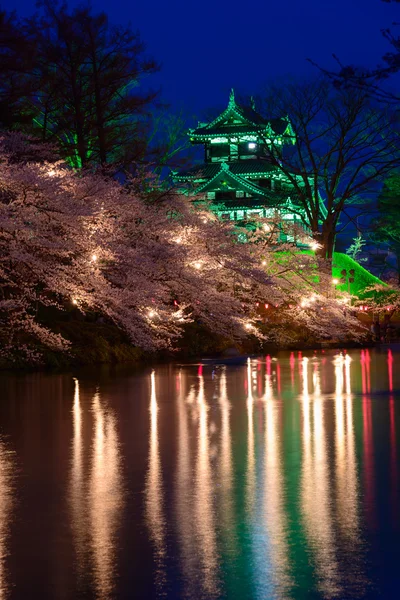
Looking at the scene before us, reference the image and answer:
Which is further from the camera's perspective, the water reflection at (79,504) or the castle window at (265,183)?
the castle window at (265,183)

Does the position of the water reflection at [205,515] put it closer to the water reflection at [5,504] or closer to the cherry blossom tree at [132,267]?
the water reflection at [5,504]

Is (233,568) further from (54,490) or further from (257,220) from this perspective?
(257,220)

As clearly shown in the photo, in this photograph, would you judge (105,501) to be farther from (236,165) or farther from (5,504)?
(236,165)

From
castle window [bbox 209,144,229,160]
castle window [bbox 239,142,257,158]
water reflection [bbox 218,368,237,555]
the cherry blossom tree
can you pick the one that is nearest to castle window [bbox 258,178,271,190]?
castle window [bbox 239,142,257,158]

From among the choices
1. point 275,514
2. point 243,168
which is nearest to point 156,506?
point 275,514

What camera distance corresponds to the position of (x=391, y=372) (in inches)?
909

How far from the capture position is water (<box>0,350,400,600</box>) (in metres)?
5.88

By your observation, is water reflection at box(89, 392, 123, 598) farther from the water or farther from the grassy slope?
the grassy slope

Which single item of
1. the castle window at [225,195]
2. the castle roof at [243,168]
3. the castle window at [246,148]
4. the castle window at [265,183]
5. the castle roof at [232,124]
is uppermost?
the castle roof at [232,124]

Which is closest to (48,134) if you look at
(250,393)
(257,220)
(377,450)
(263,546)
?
(257,220)

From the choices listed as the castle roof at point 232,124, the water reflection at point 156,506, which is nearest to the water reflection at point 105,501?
the water reflection at point 156,506

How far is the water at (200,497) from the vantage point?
19.3 ft

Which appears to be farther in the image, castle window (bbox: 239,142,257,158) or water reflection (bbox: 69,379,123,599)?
castle window (bbox: 239,142,257,158)

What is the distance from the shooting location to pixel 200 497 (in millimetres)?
8344
